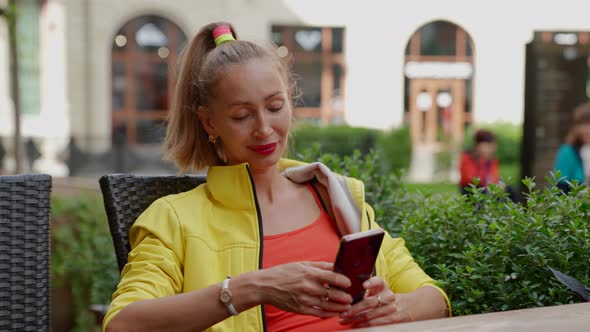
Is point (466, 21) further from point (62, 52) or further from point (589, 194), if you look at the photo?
point (589, 194)

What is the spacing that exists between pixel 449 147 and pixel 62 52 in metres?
10.4

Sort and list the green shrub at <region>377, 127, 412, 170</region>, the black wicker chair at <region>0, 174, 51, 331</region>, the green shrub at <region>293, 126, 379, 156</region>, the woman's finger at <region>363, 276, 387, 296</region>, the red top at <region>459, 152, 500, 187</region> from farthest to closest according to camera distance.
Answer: the green shrub at <region>377, 127, 412, 170</region> → the green shrub at <region>293, 126, 379, 156</region> → the red top at <region>459, 152, 500, 187</region> → the black wicker chair at <region>0, 174, 51, 331</region> → the woman's finger at <region>363, 276, 387, 296</region>

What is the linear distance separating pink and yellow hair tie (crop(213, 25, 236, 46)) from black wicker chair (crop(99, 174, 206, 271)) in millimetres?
455

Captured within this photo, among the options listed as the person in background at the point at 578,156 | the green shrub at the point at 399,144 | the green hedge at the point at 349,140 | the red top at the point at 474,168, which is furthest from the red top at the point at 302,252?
the green shrub at the point at 399,144

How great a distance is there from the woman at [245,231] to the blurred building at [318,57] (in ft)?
55.6

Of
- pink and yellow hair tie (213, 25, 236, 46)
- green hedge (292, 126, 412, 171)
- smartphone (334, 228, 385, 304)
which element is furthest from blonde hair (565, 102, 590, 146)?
green hedge (292, 126, 412, 171)

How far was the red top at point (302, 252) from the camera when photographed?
1940 mm

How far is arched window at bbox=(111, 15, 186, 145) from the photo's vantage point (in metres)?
20.5

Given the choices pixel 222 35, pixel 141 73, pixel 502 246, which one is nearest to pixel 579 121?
pixel 502 246

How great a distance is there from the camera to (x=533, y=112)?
7.26 m

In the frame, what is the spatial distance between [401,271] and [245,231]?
45 centimetres

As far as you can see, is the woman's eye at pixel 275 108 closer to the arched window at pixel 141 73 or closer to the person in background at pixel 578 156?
the person in background at pixel 578 156

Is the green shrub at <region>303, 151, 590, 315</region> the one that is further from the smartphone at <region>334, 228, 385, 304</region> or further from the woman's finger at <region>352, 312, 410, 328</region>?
the smartphone at <region>334, 228, 385, 304</region>

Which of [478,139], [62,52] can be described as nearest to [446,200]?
[478,139]
